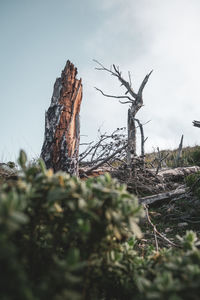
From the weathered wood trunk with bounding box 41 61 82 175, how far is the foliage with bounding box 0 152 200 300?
88.3 inches

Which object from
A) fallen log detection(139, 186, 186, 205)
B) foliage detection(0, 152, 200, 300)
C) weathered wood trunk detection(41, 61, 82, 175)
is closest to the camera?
foliage detection(0, 152, 200, 300)

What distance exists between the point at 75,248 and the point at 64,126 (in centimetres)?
276

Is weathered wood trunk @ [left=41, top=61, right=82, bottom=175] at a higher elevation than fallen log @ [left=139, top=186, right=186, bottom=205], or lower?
higher

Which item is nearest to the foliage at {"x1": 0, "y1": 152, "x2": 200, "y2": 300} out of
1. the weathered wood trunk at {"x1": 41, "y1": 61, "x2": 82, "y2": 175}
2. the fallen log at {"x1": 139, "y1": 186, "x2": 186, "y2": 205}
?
the weathered wood trunk at {"x1": 41, "y1": 61, "x2": 82, "y2": 175}

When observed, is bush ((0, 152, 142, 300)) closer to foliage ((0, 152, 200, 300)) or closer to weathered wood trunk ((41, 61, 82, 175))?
foliage ((0, 152, 200, 300))

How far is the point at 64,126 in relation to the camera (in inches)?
143

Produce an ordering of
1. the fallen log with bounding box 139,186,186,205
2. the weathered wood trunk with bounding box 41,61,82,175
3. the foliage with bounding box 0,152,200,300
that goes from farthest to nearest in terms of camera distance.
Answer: the fallen log with bounding box 139,186,186,205 → the weathered wood trunk with bounding box 41,61,82,175 → the foliage with bounding box 0,152,200,300

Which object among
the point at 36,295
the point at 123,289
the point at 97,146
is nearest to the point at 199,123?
the point at 97,146

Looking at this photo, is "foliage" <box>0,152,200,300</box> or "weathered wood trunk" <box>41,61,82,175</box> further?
"weathered wood trunk" <box>41,61,82,175</box>

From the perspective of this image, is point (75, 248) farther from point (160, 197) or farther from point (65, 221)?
point (160, 197)

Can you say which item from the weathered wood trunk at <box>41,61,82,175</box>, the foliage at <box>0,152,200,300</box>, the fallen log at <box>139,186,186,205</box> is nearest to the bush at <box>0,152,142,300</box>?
the foliage at <box>0,152,200,300</box>

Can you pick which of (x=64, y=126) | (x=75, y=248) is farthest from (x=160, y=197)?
(x=75, y=248)

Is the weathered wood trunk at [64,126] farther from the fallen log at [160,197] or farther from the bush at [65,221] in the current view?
the bush at [65,221]

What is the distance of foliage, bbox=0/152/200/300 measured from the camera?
0.67 m
